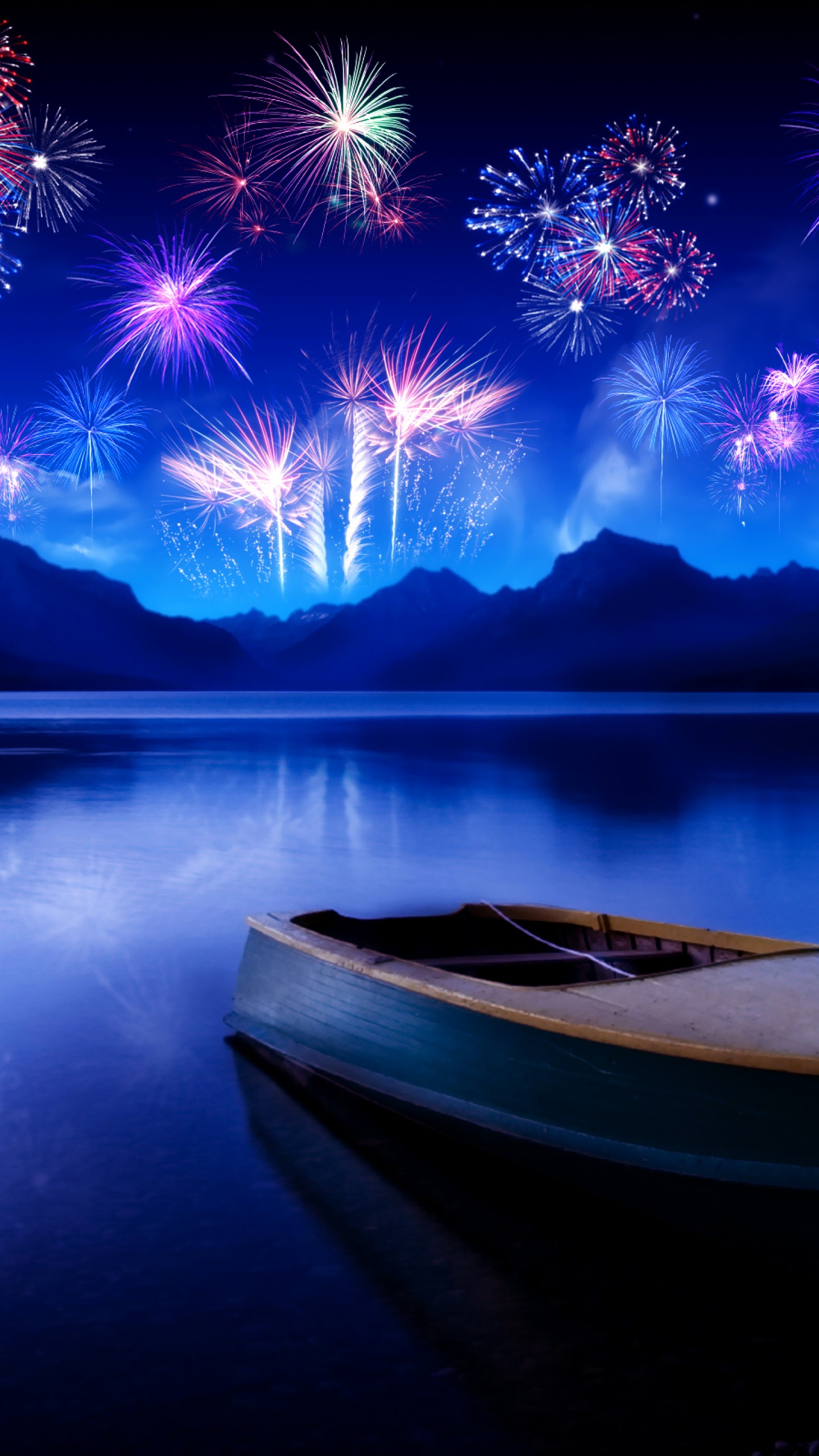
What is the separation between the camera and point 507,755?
2527 inches

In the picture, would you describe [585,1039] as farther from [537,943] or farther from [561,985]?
[537,943]

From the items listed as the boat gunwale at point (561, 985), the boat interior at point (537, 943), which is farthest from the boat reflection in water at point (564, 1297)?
the boat interior at point (537, 943)

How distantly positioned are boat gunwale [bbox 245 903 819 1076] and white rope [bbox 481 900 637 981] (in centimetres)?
13

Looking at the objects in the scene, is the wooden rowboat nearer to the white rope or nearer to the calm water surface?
the white rope

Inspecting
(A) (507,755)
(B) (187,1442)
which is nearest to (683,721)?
(A) (507,755)

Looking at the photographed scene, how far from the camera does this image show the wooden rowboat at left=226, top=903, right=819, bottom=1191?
20.9 feet

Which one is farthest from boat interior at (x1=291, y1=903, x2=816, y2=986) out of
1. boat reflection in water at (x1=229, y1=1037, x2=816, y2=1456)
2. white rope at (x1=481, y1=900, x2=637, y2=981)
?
boat reflection in water at (x1=229, y1=1037, x2=816, y2=1456)

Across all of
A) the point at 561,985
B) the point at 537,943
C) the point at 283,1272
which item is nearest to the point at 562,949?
the point at 537,943

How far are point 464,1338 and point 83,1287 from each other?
2.35m

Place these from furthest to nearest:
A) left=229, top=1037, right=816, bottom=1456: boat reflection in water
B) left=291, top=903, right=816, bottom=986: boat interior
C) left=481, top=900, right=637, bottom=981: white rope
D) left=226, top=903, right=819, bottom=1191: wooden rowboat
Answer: left=481, top=900, right=637, bottom=981: white rope
left=291, top=903, right=816, bottom=986: boat interior
left=226, top=903, right=819, bottom=1191: wooden rowboat
left=229, top=1037, right=816, bottom=1456: boat reflection in water

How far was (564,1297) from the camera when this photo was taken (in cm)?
653

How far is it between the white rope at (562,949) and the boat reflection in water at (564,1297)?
105 inches

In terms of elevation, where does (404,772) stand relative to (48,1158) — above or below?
above

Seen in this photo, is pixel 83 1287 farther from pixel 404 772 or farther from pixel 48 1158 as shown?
pixel 404 772
